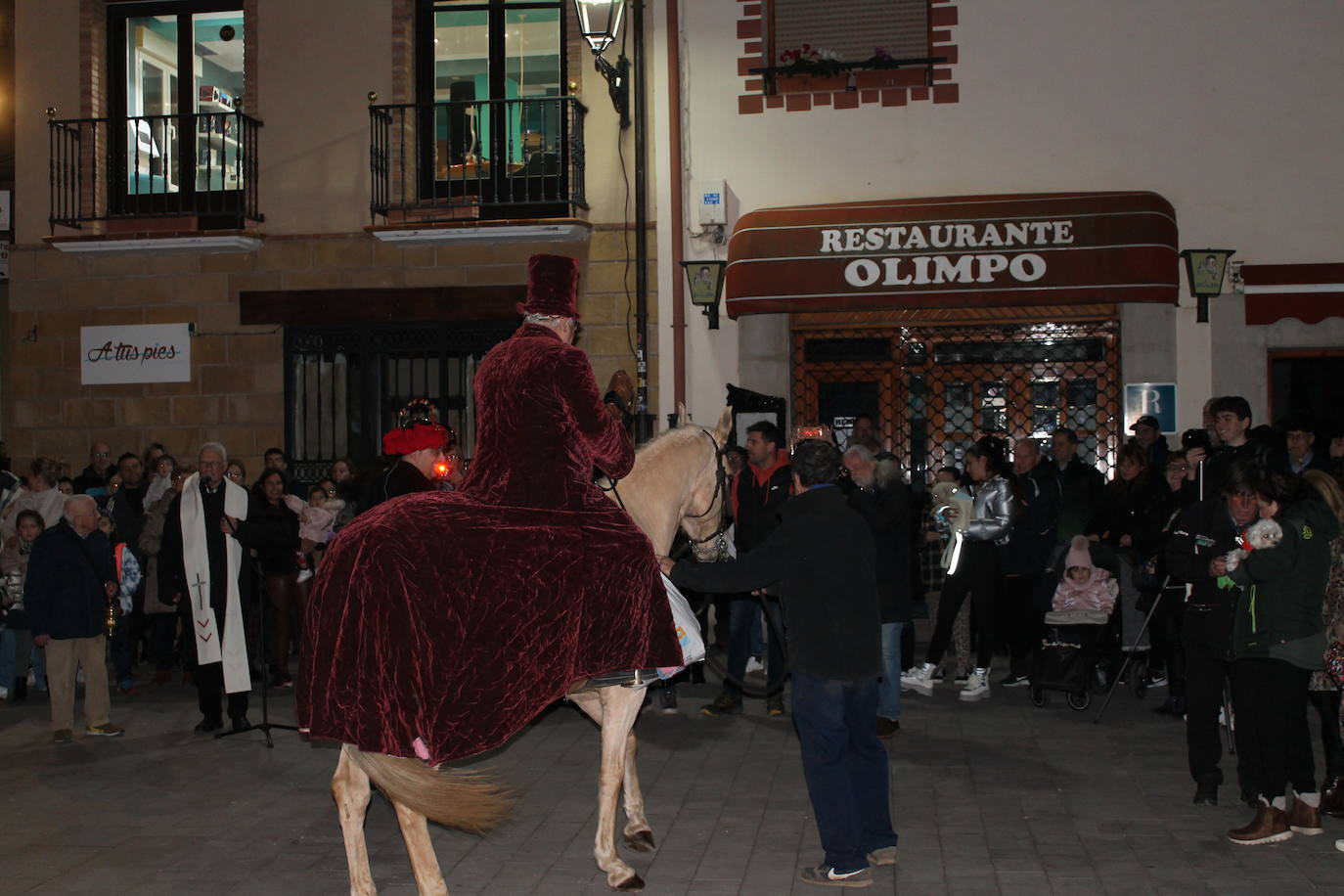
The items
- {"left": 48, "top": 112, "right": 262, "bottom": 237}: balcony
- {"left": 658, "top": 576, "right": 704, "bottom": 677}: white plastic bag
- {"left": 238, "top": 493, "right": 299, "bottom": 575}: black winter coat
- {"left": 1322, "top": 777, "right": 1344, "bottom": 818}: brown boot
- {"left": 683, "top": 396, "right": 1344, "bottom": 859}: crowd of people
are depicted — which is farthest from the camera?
{"left": 48, "top": 112, "right": 262, "bottom": 237}: balcony

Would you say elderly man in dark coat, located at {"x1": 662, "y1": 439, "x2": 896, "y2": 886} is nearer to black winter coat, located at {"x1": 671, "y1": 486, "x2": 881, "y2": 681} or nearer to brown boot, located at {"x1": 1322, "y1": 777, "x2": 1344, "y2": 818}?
black winter coat, located at {"x1": 671, "y1": 486, "x2": 881, "y2": 681}

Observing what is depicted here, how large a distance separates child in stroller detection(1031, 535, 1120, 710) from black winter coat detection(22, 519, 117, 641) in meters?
6.50

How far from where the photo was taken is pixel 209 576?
9.16m

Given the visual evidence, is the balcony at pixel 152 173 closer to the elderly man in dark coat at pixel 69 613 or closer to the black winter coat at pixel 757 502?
the elderly man in dark coat at pixel 69 613

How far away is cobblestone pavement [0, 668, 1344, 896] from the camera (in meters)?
5.91

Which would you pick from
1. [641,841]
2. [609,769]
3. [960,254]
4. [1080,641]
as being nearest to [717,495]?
[609,769]

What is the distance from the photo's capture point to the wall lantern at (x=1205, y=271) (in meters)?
13.2

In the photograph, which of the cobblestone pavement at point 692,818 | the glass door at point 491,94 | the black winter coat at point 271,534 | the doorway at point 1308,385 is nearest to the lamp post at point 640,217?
the glass door at point 491,94

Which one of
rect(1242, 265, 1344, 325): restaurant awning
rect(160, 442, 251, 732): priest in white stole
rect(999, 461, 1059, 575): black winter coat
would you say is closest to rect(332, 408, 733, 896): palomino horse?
rect(160, 442, 251, 732): priest in white stole

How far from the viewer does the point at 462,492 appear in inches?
210

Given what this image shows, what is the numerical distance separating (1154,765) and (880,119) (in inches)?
314

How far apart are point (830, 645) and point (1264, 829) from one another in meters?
2.30

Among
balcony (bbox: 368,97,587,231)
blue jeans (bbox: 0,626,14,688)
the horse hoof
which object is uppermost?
balcony (bbox: 368,97,587,231)

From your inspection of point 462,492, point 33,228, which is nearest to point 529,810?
point 462,492
